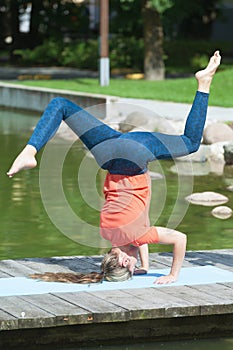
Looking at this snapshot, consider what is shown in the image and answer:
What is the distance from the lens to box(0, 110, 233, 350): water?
1029 cm

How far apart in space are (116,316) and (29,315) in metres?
0.57

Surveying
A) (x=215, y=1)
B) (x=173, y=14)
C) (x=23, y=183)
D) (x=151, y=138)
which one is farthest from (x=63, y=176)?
(x=215, y=1)

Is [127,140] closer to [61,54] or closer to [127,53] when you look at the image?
[127,53]

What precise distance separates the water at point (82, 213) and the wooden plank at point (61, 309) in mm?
285

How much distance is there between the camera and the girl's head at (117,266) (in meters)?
7.77

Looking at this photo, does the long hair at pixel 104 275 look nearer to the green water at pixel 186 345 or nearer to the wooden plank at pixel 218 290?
the wooden plank at pixel 218 290

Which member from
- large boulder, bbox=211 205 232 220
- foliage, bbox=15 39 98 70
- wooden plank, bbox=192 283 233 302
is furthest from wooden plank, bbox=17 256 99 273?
foliage, bbox=15 39 98 70

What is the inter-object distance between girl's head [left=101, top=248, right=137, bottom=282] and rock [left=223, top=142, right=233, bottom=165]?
333 inches

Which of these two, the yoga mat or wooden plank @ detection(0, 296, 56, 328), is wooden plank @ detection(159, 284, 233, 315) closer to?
the yoga mat

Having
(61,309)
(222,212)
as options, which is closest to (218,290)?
(61,309)

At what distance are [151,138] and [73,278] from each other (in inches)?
45.9

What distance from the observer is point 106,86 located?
90.5 feet

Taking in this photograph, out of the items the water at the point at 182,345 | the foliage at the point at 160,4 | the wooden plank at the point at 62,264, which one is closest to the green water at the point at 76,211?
the wooden plank at the point at 62,264

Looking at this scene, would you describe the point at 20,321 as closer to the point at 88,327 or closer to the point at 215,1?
the point at 88,327
